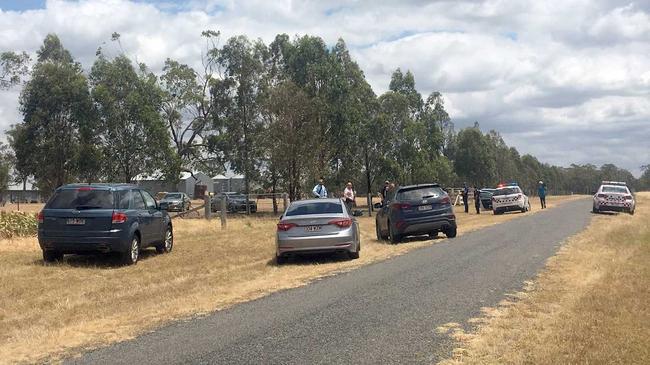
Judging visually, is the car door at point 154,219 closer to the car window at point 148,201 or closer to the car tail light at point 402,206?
the car window at point 148,201

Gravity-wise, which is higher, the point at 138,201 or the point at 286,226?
the point at 138,201

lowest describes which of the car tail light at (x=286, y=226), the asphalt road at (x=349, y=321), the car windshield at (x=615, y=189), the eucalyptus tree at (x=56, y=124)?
the asphalt road at (x=349, y=321)

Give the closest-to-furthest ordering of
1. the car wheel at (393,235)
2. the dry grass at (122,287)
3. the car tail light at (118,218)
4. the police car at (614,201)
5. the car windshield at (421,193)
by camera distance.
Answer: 1. the dry grass at (122,287)
2. the car tail light at (118,218)
3. the car wheel at (393,235)
4. the car windshield at (421,193)
5. the police car at (614,201)

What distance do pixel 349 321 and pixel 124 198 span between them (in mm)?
8081

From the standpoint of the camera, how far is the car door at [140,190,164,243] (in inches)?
590

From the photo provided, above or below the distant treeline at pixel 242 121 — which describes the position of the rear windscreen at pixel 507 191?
below

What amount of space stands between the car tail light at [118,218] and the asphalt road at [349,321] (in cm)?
492

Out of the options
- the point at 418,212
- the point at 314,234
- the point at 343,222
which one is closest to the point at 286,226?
the point at 314,234

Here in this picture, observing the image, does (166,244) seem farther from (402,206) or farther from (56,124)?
(56,124)

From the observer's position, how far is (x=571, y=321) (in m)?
6.98

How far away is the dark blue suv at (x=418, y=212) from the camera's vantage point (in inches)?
696

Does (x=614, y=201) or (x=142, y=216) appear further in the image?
(x=614, y=201)

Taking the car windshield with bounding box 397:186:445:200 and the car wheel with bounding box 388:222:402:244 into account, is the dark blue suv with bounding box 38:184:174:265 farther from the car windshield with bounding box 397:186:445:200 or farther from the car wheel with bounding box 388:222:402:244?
the car windshield with bounding box 397:186:445:200

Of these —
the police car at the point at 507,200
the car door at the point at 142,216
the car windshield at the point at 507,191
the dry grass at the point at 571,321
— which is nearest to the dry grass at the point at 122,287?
the car door at the point at 142,216
